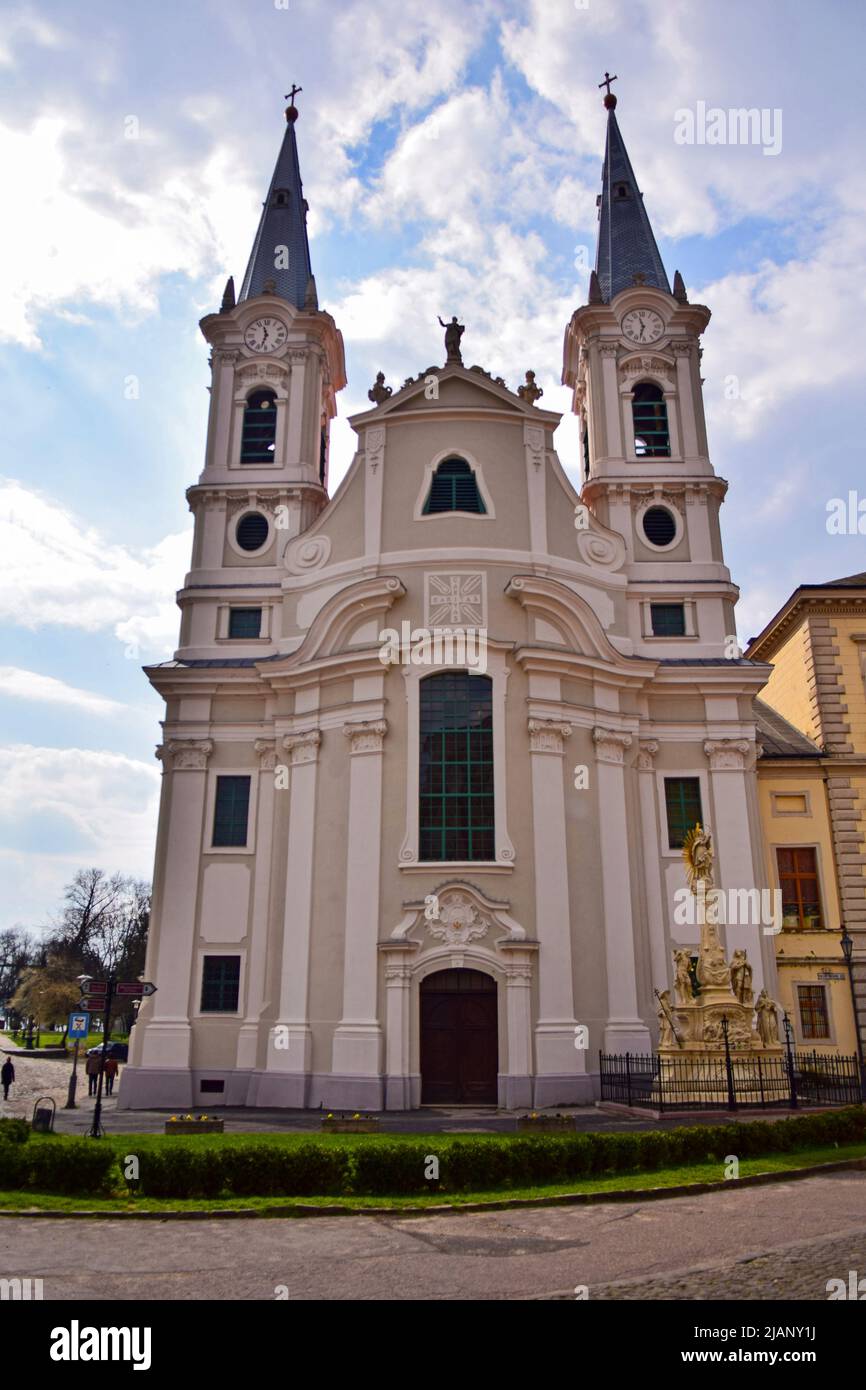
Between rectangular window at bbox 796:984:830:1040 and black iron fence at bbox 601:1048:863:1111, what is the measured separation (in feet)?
17.3

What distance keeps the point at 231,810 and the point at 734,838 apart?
13535 mm

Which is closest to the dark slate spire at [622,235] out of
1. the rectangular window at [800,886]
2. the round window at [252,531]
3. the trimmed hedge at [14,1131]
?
the round window at [252,531]

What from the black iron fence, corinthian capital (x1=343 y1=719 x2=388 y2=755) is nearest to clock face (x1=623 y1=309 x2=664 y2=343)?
corinthian capital (x1=343 y1=719 x2=388 y2=755)

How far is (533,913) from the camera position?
2491 centimetres

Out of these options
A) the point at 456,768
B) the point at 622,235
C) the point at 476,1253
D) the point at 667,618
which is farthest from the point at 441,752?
the point at 622,235

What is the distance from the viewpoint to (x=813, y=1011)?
28.8 meters

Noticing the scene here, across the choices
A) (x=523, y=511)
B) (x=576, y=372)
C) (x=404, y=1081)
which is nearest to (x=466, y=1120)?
(x=404, y=1081)

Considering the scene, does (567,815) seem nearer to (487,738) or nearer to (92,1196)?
(487,738)

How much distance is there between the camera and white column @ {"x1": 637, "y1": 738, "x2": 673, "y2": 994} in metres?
26.7

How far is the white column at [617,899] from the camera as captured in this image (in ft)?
80.8

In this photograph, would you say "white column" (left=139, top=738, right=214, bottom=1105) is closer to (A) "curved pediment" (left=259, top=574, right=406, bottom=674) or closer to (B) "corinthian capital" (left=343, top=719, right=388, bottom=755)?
(A) "curved pediment" (left=259, top=574, right=406, bottom=674)

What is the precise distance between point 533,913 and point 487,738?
14.7 feet

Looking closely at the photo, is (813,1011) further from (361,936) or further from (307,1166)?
(307,1166)

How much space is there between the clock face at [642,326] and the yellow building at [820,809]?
947 centimetres
